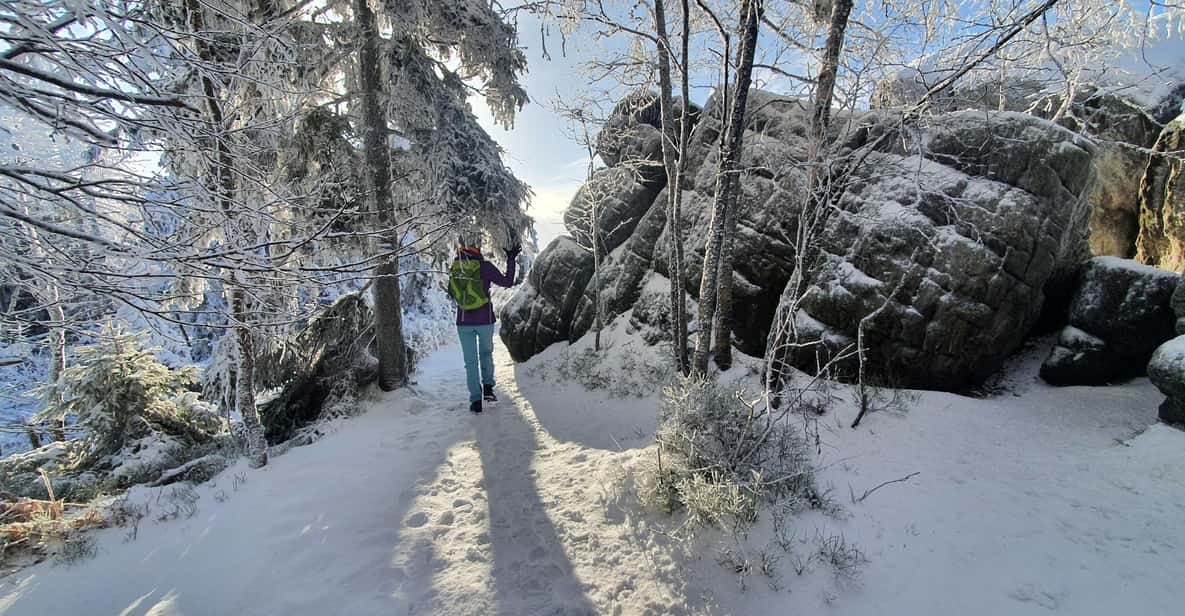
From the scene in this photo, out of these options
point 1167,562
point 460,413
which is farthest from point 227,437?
point 1167,562

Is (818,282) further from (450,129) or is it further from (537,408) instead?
(450,129)

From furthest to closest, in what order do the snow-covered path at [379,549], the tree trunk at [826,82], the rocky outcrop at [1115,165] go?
the rocky outcrop at [1115,165] → the tree trunk at [826,82] → the snow-covered path at [379,549]

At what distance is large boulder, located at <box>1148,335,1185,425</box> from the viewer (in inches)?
179

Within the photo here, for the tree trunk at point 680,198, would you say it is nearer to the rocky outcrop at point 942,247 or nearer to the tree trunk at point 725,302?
the tree trunk at point 725,302

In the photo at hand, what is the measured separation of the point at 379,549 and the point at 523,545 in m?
1.05

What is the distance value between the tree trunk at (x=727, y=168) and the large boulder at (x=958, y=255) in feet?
4.87

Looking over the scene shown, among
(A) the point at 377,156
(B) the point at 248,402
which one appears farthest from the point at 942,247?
(B) the point at 248,402

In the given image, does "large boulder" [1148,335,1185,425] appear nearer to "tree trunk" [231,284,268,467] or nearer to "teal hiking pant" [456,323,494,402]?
"teal hiking pant" [456,323,494,402]

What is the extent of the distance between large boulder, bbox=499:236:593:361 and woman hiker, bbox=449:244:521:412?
4.96 m

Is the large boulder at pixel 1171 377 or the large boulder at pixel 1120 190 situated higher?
the large boulder at pixel 1120 190

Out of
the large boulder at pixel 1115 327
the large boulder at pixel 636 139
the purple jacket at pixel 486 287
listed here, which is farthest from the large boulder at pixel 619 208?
the large boulder at pixel 1115 327

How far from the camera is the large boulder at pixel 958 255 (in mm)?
6312

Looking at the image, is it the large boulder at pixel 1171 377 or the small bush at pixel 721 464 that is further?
the large boulder at pixel 1171 377

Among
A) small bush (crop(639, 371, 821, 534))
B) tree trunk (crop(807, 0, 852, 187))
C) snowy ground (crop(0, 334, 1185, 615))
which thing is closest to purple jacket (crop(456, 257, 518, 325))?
snowy ground (crop(0, 334, 1185, 615))
